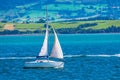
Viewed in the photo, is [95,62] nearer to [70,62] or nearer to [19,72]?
[70,62]

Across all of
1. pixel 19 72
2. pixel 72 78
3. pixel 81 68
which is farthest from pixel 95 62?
pixel 72 78

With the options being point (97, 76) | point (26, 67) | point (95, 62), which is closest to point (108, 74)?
point (97, 76)

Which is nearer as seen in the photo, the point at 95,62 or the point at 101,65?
the point at 101,65

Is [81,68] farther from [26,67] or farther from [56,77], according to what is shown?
[56,77]

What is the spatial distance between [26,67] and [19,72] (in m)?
7.00

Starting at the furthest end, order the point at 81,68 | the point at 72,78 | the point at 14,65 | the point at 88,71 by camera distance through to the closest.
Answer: the point at 14,65
the point at 81,68
the point at 88,71
the point at 72,78

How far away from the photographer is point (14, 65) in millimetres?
127625

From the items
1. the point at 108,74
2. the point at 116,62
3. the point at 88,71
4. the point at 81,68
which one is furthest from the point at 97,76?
the point at 116,62

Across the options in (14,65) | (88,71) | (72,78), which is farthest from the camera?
(14,65)

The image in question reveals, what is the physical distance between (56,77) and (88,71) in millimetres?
10571

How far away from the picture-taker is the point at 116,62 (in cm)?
12850

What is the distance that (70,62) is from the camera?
13362cm

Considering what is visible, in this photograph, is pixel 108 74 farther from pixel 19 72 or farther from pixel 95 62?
pixel 95 62

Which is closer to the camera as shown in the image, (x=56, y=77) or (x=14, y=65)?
(x=56, y=77)
